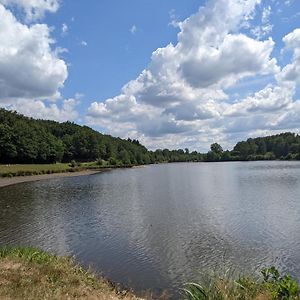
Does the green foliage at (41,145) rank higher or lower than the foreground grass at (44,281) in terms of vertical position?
higher

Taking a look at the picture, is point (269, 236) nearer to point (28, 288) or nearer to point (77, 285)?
point (77, 285)

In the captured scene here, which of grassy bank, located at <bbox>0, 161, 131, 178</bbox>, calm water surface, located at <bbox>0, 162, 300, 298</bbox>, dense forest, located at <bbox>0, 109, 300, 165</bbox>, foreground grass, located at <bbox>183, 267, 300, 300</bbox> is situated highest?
dense forest, located at <bbox>0, 109, 300, 165</bbox>

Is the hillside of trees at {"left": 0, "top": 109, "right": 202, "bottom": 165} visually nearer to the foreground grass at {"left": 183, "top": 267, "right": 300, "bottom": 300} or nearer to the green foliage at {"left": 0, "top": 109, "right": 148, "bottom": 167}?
the green foliage at {"left": 0, "top": 109, "right": 148, "bottom": 167}

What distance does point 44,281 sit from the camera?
1078 cm

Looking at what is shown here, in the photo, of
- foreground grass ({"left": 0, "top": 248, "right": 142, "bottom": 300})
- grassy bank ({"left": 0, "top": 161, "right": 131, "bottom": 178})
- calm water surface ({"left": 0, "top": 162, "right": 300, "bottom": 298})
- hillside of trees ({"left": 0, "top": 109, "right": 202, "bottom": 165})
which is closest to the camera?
foreground grass ({"left": 0, "top": 248, "right": 142, "bottom": 300})

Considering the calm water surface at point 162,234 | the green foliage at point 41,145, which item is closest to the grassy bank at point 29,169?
the green foliage at point 41,145

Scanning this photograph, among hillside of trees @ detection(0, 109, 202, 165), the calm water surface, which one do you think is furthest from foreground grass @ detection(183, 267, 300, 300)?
hillside of trees @ detection(0, 109, 202, 165)

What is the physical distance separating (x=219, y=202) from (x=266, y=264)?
69.5 feet

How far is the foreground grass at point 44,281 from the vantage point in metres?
9.55

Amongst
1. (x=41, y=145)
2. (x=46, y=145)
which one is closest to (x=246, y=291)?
(x=41, y=145)

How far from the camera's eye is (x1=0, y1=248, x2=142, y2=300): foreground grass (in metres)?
9.55

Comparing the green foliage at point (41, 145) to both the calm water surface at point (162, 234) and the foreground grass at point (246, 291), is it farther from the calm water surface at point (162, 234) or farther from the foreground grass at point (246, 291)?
the foreground grass at point (246, 291)

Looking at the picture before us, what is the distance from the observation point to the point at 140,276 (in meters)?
15.6

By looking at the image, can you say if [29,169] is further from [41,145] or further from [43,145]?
→ [43,145]
